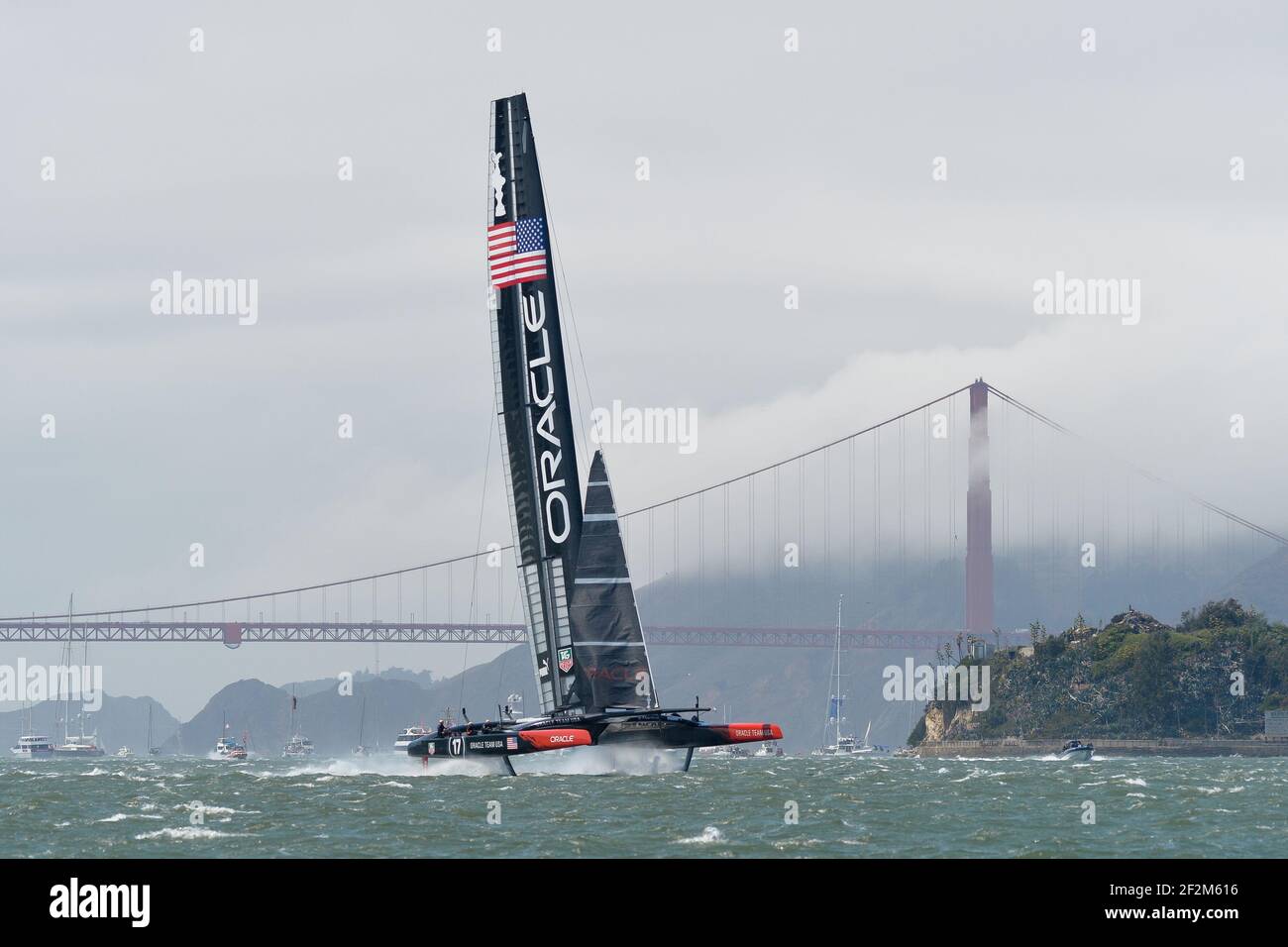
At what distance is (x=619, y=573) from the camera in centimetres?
4741

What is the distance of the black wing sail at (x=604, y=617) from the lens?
46656 millimetres

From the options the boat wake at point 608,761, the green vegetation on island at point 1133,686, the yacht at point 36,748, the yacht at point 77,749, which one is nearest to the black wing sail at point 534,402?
the boat wake at point 608,761

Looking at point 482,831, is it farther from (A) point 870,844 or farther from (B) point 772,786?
(B) point 772,786

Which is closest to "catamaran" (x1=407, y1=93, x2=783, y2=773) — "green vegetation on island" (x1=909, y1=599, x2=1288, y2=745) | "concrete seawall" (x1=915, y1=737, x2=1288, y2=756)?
"concrete seawall" (x1=915, y1=737, x2=1288, y2=756)

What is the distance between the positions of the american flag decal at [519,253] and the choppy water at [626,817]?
40.0 feet

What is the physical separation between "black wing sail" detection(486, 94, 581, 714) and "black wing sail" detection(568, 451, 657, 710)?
0.49 m

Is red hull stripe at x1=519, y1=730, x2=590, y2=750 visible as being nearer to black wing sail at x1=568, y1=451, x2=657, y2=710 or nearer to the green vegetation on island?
black wing sail at x1=568, y1=451, x2=657, y2=710

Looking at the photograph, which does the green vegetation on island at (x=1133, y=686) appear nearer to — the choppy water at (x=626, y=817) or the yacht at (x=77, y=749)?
the choppy water at (x=626, y=817)

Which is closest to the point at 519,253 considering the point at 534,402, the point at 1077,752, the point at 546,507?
the point at 534,402

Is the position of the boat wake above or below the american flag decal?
below

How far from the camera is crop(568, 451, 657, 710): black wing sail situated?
153 ft
